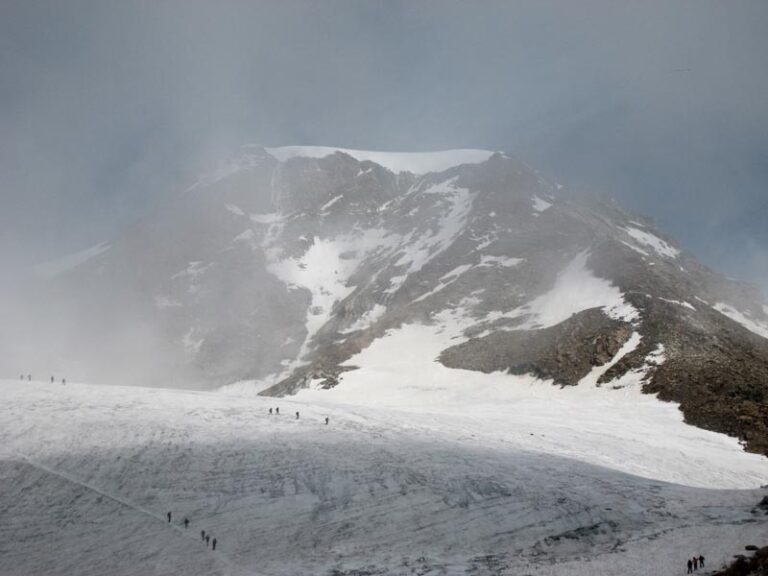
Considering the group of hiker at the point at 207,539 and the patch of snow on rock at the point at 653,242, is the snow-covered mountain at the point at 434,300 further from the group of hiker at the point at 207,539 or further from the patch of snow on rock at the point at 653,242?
the group of hiker at the point at 207,539

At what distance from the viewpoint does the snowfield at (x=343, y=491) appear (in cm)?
2481

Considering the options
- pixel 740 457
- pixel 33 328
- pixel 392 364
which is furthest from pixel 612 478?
pixel 33 328

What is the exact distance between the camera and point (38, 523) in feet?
88.6

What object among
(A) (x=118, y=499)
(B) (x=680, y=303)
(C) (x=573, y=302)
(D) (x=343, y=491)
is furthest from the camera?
(C) (x=573, y=302)

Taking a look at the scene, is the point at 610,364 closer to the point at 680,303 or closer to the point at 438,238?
the point at 680,303

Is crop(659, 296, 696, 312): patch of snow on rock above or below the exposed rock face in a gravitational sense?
above

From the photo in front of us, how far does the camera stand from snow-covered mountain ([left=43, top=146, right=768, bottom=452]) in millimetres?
68438

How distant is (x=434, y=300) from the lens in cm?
11038

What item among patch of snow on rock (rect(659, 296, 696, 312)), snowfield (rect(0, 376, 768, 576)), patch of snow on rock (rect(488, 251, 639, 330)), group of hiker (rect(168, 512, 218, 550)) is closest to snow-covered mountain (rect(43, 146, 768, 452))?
patch of snow on rock (rect(488, 251, 639, 330))

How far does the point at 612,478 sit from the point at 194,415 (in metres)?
28.5

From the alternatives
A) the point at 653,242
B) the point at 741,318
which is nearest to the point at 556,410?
the point at 741,318

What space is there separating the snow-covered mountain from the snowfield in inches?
774

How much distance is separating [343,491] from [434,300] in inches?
3166

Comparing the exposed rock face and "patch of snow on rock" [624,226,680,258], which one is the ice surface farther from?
"patch of snow on rock" [624,226,680,258]
